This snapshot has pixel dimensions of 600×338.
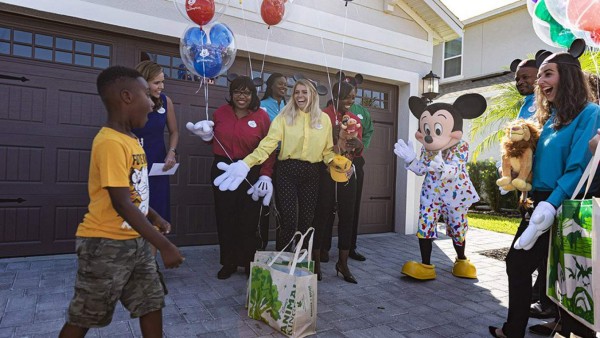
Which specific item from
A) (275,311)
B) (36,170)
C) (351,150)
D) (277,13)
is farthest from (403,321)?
(36,170)

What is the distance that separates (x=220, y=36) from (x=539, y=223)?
283 centimetres

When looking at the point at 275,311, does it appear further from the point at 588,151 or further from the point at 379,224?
the point at 379,224

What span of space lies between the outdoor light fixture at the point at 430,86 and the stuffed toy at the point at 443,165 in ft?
8.70

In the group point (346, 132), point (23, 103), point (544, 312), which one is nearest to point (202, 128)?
point (346, 132)

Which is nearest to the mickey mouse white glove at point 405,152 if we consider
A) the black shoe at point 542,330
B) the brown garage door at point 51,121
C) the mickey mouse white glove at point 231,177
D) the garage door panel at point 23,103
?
the mickey mouse white glove at point 231,177

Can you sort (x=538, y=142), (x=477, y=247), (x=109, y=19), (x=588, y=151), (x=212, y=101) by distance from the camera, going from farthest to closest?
(x=477, y=247)
(x=212, y=101)
(x=109, y=19)
(x=538, y=142)
(x=588, y=151)

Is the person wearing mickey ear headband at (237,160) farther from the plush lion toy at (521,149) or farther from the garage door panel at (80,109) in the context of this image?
the plush lion toy at (521,149)

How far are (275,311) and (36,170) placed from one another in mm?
3201

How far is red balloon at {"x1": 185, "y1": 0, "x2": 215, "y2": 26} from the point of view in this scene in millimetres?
3477

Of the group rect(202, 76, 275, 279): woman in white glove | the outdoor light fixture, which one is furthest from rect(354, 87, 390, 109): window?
rect(202, 76, 275, 279): woman in white glove

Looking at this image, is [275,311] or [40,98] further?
[40,98]

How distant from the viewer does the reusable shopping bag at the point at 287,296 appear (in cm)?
249

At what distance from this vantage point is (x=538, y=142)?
250 centimetres

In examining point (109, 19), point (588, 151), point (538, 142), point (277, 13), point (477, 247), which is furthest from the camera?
point (477, 247)
